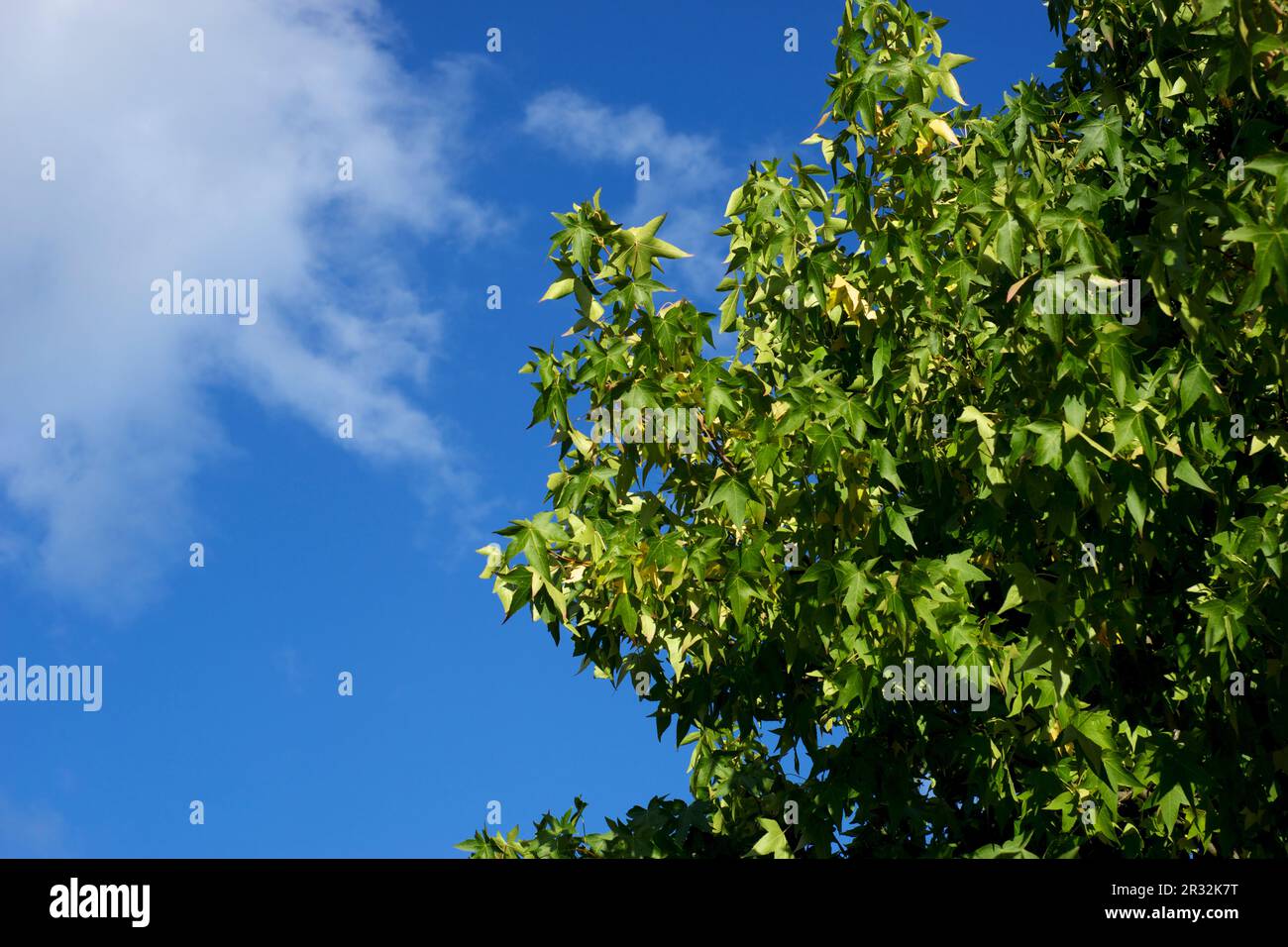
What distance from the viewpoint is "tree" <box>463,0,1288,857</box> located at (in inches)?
258

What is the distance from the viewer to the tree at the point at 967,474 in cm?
656

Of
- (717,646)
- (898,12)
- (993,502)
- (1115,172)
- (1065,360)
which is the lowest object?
(717,646)

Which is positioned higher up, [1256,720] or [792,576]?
[792,576]

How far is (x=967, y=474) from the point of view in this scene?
27.6ft

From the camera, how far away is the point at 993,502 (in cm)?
724

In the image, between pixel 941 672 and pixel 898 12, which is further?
pixel 898 12
